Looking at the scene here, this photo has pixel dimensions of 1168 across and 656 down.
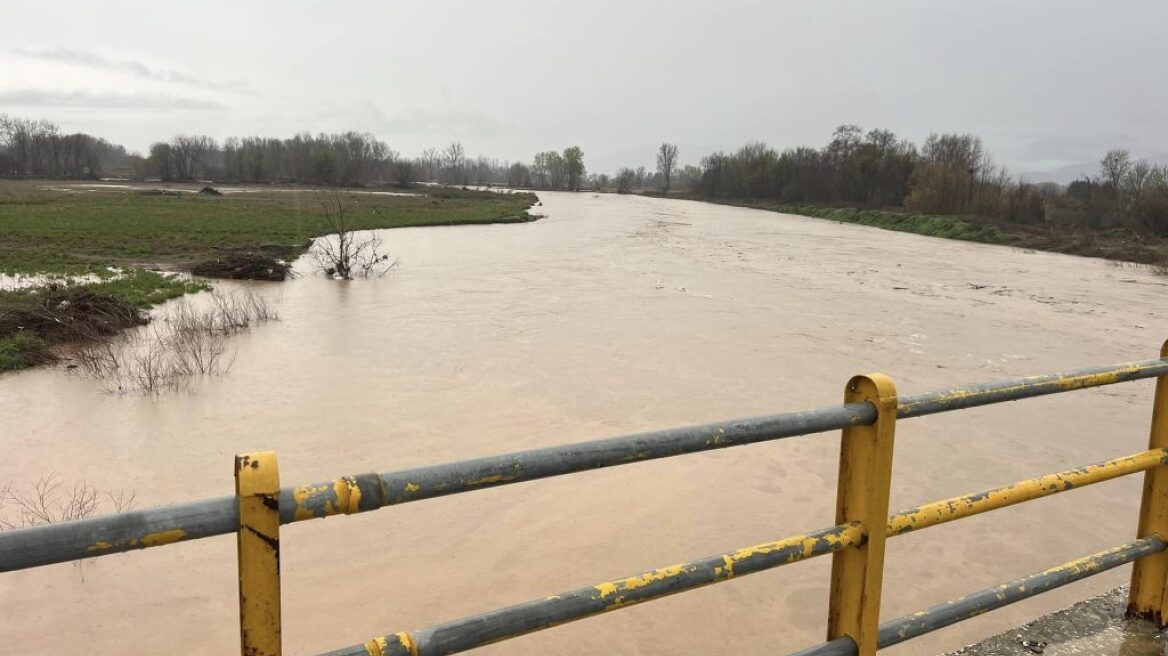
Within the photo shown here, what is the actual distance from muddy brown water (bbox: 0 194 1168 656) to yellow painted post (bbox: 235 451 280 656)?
4.03 metres

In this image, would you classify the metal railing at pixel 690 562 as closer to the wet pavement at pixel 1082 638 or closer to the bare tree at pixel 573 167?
the wet pavement at pixel 1082 638

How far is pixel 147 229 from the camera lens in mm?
32125

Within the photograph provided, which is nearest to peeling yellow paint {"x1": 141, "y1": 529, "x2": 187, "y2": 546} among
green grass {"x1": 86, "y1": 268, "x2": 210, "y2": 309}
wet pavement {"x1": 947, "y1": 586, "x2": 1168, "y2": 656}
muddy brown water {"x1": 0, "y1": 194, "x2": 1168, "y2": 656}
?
wet pavement {"x1": 947, "y1": 586, "x2": 1168, "y2": 656}

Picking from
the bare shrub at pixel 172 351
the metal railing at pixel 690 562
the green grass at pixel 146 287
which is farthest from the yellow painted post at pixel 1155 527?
the green grass at pixel 146 287

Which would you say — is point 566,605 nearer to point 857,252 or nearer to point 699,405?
point 699,405

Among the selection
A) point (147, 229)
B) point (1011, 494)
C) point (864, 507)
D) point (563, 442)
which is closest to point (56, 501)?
point (563, 442)

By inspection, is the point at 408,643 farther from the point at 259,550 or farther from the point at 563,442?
the point at 563,442

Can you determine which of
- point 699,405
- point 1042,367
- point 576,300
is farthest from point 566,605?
point 576,300

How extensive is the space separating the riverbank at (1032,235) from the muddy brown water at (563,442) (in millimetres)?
17613

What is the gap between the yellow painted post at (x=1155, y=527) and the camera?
281cm

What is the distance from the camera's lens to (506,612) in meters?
1.58

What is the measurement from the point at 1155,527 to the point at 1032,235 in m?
44.1

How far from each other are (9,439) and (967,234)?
45.2 m

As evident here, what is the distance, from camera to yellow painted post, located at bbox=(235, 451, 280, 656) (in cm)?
133
